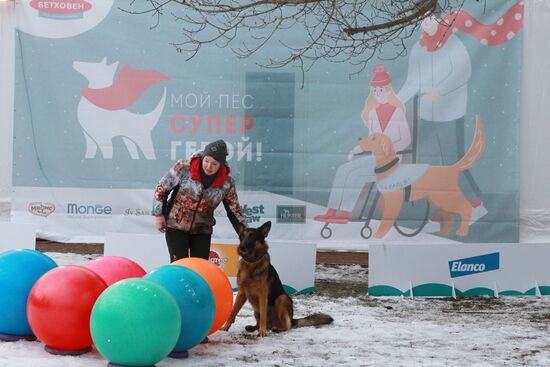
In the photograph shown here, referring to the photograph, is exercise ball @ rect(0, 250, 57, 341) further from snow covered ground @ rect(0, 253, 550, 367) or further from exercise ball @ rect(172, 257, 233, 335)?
exercise ball @ rect(172, 257, 233, 335)

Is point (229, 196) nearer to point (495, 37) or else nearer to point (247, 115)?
point (247, 115)

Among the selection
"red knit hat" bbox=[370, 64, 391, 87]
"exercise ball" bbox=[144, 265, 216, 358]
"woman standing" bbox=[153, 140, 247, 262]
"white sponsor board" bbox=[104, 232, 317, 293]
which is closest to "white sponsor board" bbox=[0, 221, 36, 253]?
"white sponsor board" bbox=[104, 232, 317, 293]

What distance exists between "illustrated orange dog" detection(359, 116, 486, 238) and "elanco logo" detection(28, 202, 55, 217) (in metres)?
4.46

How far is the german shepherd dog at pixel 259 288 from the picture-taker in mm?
6598

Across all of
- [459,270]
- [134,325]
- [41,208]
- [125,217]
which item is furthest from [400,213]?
[134,325]

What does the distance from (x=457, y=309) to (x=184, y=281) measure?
12.1ft

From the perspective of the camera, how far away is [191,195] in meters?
6.71

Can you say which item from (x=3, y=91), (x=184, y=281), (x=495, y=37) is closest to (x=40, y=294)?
(x=184, y=281)

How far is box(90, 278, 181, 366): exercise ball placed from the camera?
15.9 feet

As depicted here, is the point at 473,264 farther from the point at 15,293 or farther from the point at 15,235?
the point at 15,235

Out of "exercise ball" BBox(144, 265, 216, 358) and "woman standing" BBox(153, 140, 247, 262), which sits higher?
"woman standing" BBox(153, 140, 247, 262)

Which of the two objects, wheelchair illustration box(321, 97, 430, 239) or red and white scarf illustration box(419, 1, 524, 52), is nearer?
red and white scarf illustration box(419, 1, 524, 52)

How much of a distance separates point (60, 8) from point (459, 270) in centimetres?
645

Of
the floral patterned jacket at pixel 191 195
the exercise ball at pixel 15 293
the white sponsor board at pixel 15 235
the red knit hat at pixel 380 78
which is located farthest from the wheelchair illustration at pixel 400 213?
the exercise ball at pixel 15 293
